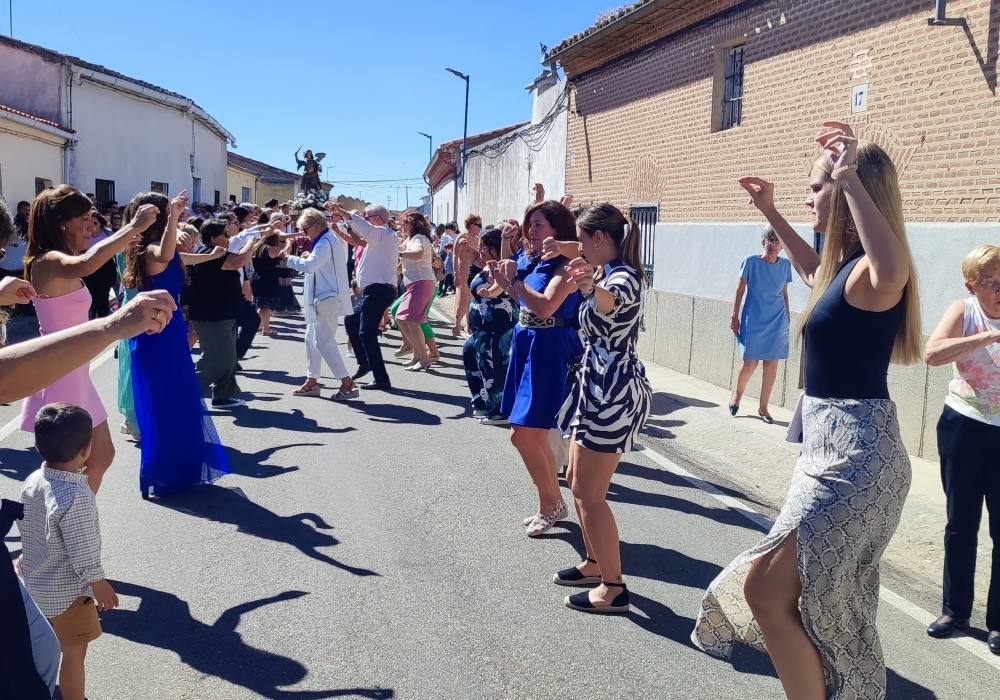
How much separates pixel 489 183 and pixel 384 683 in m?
27.4

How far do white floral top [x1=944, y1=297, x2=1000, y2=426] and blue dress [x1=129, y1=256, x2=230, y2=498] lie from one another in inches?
175

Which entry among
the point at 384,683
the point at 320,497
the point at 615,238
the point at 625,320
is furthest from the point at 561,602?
the point at 320,497

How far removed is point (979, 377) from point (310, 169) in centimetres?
3653

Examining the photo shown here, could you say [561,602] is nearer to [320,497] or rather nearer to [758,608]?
[758,608]

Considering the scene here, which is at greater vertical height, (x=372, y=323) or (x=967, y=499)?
(x=372, y=323)

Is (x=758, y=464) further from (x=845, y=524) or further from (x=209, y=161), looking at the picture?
(x=209, y=161)

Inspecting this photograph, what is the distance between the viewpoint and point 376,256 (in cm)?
1013

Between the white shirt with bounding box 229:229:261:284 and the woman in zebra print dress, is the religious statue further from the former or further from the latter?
the woman in zebra print dress

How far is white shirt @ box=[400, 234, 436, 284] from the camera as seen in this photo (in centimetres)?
1081

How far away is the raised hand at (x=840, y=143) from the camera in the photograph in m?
2.68

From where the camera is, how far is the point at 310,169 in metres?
38.2

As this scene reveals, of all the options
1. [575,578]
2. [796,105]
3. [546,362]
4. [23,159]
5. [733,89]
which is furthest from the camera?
[23,159]

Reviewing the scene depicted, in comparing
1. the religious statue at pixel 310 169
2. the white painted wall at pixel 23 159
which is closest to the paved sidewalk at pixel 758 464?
the white painted wall at pixel 23 159

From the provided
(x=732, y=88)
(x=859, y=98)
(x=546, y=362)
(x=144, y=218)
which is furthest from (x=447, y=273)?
(x=144, y=218)
